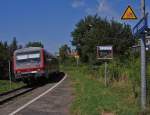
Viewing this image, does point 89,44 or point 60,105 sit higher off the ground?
point 89,44

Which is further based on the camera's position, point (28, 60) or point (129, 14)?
point (28, 60)

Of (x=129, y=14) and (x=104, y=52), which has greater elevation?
(x=129, y=14)

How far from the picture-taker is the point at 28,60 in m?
36.9

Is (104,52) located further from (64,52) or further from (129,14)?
(64,52)

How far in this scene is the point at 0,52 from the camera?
47.5 m

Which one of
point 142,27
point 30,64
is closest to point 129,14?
point 142,27

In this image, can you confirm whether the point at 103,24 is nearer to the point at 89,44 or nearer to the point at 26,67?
the point at 89,44

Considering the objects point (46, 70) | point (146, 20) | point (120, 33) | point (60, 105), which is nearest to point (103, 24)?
point (120, 33)

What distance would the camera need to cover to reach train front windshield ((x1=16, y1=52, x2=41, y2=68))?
121ft

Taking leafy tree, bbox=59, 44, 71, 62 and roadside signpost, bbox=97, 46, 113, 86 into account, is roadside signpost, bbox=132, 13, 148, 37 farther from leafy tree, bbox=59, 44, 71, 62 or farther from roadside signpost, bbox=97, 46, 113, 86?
leafy tree, bbox=59, 44, 71, 62

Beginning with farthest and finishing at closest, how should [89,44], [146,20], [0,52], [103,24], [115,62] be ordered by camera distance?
[103,24], [89,44], [0,52], [115,62], [146,20]

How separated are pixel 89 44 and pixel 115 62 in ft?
117

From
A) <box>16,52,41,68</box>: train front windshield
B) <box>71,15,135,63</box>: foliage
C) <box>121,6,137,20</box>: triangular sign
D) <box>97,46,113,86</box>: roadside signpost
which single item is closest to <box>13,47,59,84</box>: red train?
<box>16,52,41,68</box>: train front windshield

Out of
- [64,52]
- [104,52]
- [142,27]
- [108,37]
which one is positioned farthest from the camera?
[64,52]
